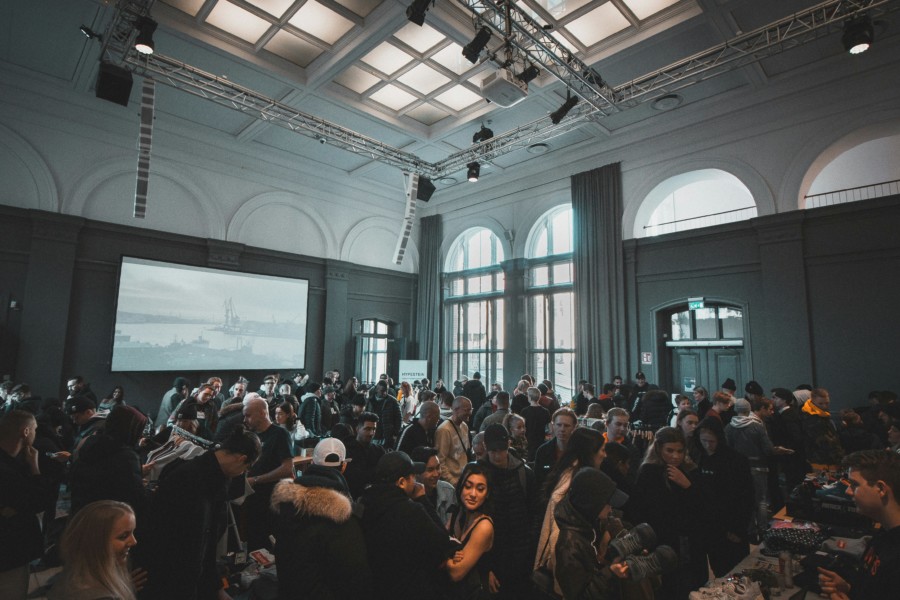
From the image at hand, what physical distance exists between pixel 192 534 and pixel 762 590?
2.87 metres

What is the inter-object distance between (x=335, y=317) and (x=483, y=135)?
625 cm

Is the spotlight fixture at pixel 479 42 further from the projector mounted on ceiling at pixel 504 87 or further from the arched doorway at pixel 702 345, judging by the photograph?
the arched doorway at pixel 702 345

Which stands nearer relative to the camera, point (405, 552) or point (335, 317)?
point (405, 552)

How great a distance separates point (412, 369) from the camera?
13.0 m

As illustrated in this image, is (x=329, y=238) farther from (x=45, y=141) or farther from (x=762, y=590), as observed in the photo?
(x=762, y=590)

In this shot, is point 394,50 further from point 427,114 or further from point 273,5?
point 427,114

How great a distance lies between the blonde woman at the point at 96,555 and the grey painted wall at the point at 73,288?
898cm

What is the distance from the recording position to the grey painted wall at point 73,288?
8.41 metres

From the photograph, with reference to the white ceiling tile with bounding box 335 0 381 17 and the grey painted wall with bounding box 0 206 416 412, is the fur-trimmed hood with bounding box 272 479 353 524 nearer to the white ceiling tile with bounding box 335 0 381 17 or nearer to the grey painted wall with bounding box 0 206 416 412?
the white ceiling tile with bounding box 335 0 381 17

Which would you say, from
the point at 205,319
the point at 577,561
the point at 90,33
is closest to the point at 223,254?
the point at 205,319

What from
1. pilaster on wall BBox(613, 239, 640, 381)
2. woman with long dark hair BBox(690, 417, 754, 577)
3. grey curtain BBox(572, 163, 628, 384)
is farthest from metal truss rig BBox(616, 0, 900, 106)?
woman with long dark hair BBox(690, 417, 754, 577)

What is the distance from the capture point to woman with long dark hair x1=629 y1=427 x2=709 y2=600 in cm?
286

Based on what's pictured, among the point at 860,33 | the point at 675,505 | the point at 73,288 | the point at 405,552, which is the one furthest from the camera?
the point at 73,288

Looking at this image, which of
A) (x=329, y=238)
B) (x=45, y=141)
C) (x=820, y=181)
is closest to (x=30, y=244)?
(x=45, y=141)
